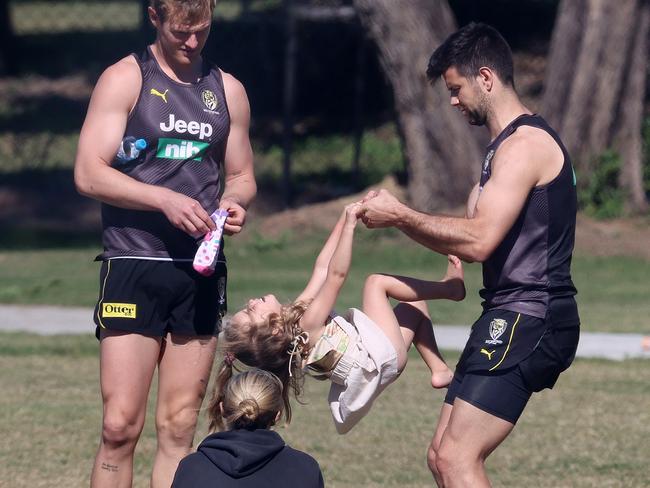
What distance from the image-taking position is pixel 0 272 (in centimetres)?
1271

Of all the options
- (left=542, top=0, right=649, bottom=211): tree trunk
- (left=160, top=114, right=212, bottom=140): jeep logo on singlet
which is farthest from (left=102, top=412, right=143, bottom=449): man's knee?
(left=542, top=0, right=649, bottom=211): tree trunk

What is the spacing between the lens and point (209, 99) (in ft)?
16.5

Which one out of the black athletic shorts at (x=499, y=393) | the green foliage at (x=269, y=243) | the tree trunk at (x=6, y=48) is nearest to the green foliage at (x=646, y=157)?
the green foliage at (x=269, y=243)

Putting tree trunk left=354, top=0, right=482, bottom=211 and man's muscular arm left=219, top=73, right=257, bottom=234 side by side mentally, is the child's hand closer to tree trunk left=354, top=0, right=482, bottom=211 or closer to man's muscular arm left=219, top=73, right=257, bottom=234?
man's muscular arm left=219, top=73, right=257, bottom=234

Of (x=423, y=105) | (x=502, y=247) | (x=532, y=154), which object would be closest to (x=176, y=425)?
(x=502, y=247)

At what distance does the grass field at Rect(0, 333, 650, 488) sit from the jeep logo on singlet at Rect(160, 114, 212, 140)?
2.13 m

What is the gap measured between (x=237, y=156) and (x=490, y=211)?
1.25 meters

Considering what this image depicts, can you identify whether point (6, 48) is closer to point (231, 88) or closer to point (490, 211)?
point (231, 88)

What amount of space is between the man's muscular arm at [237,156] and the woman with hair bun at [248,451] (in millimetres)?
948

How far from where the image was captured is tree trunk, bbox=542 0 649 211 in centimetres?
1409

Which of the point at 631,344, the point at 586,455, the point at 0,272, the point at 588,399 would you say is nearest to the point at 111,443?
the point at 586,455

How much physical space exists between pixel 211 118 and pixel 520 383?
5.34 ft

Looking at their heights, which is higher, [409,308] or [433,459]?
[409,308]

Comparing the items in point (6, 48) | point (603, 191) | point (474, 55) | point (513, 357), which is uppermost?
point (474, 55)
